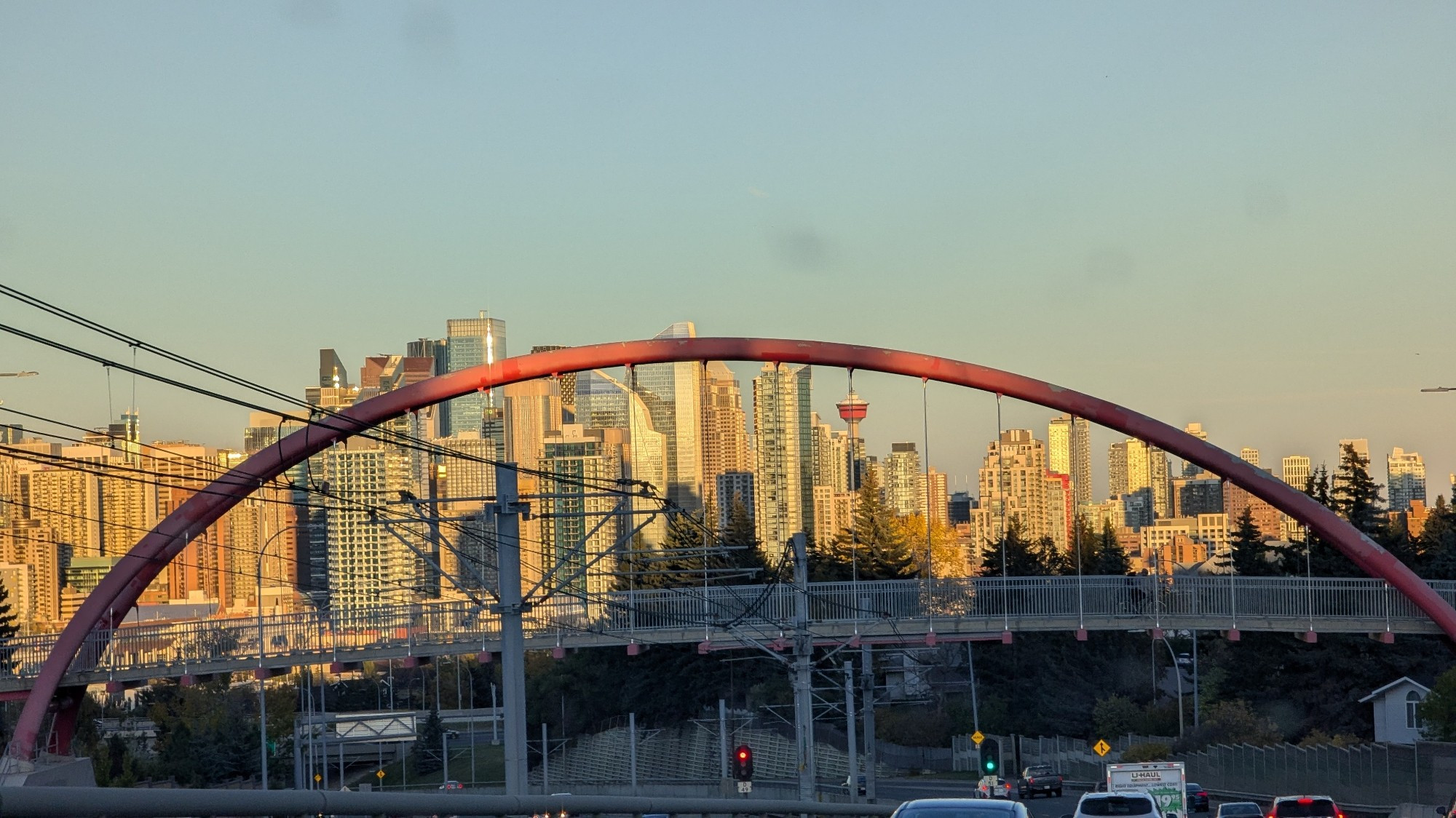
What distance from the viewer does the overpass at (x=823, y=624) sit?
48312mm

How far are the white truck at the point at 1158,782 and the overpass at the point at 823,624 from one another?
748cm

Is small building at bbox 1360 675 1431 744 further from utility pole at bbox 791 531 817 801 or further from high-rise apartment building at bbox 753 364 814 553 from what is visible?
high-rise apartment building at bbox 753 364 814 553

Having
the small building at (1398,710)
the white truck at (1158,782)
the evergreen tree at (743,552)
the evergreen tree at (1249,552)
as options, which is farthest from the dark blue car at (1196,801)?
the evergreen tree at (1249,552)

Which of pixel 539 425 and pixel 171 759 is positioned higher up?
pixel 539 425

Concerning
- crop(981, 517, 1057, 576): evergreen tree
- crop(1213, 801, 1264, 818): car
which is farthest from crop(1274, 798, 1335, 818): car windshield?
crop(981, 517, 1057, 576): evergreen tree

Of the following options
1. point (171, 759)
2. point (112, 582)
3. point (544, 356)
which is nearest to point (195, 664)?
point (112, 582)

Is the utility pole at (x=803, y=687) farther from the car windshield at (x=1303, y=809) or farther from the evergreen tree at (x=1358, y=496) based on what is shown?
the evergreen tree at (x=1358, y=496)

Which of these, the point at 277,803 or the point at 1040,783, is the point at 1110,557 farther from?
the point at 277,803

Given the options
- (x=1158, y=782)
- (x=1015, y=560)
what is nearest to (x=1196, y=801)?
(x=1158, y=782)

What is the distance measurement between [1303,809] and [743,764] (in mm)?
14165

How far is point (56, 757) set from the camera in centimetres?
4359

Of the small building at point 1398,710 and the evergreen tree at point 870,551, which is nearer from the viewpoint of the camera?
the small building at point 1398,710

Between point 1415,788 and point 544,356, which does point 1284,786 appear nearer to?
point 1415,788

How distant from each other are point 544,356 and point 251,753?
4040 centimetres
